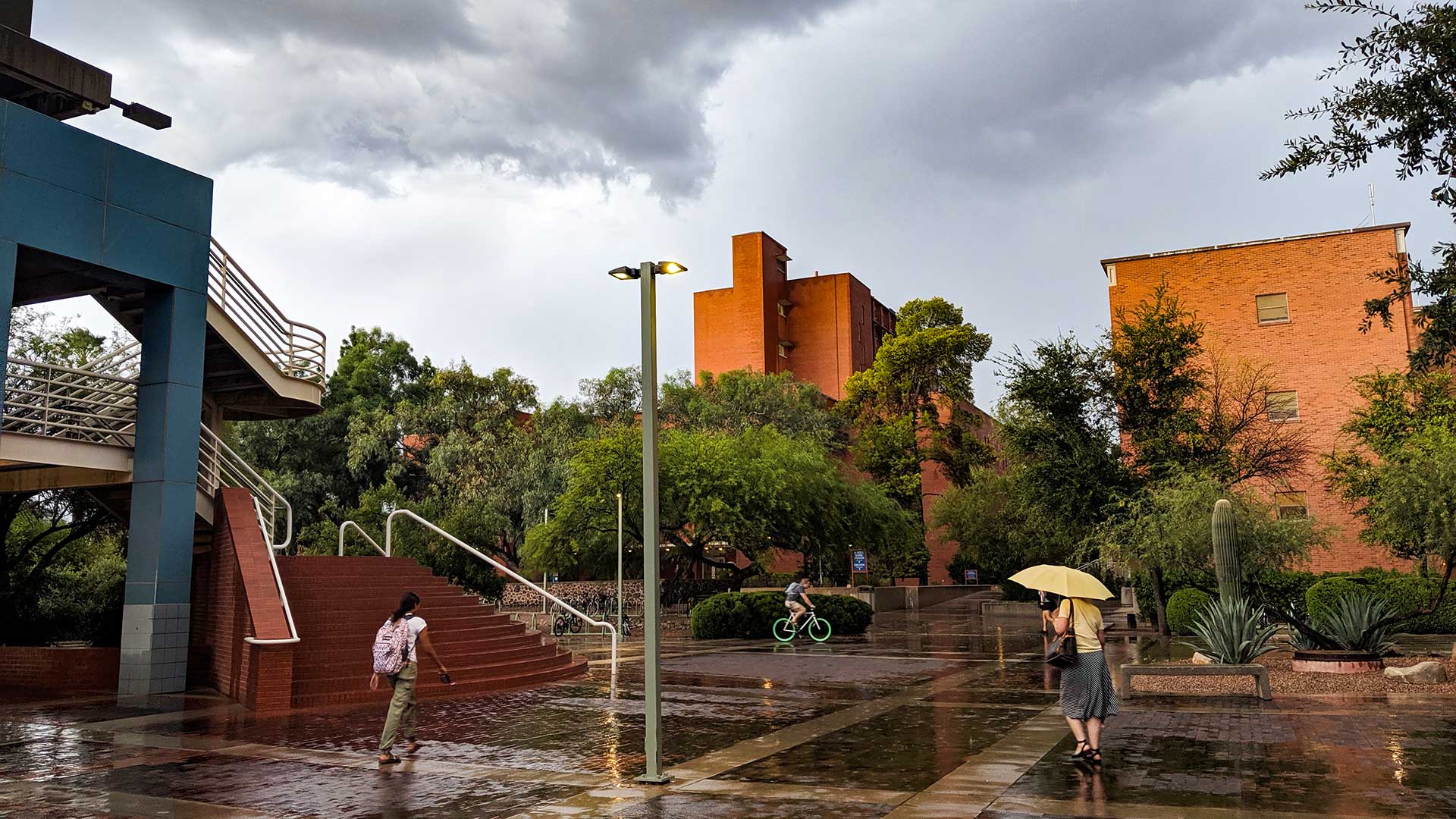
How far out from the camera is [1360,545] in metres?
37.8

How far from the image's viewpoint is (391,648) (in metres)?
10.8

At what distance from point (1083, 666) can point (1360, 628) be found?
9139 millimetres

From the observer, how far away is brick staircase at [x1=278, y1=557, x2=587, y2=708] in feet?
49.2

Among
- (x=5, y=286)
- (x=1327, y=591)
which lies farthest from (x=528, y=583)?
(x=1327, y=591)

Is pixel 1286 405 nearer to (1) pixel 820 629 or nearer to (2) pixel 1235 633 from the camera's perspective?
(1) pixel 820 629

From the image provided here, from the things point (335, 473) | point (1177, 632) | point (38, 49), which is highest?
point (38, 49)

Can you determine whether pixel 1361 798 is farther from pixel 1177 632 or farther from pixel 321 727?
pixel 1177 632

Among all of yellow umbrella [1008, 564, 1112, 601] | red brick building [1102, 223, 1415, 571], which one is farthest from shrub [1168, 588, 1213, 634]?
yellow umbrella [1008, 564, 1112, 601]

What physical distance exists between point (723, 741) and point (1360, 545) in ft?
116

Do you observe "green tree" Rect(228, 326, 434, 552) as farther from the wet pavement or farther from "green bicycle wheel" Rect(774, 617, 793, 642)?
the wet pavement

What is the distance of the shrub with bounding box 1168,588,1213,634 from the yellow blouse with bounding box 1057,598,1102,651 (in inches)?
641

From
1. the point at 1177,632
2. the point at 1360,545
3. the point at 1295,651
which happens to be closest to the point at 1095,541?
the point at 1177,632

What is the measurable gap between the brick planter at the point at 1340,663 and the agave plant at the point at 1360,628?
1.11ft

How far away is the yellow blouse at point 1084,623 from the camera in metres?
9.83
